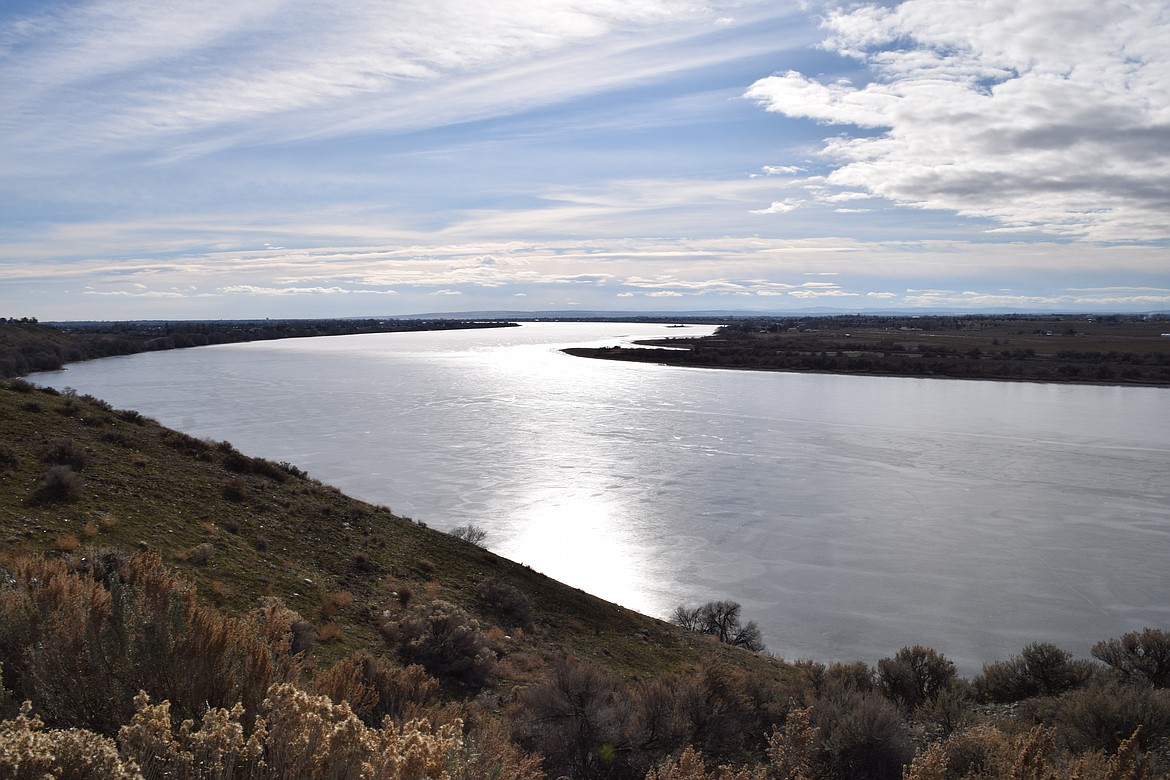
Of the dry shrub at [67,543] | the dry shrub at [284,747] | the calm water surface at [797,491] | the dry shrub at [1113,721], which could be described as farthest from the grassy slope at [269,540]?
the dry shrub at [284,747]

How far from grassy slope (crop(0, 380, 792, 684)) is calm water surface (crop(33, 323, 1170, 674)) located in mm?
2184

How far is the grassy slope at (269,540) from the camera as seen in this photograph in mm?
8484

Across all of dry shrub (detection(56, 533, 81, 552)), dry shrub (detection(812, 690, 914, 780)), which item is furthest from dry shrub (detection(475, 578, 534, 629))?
dry shrub (detection(812, 690, 914, 780))

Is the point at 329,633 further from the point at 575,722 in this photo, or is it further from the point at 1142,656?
the point at 1142,656

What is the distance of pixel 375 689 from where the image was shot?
5207mm

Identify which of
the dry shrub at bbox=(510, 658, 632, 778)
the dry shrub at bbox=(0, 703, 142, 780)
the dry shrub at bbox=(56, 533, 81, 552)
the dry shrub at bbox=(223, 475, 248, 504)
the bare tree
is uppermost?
the dry shrub at bbox=(0, 703, 142, 780)

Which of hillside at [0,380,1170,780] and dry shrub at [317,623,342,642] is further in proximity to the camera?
dry shrub at [317,623,342,642]

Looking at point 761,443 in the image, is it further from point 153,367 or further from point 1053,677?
point 153,367

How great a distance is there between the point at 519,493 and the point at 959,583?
414 inches

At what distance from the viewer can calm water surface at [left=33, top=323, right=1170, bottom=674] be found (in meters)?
12.6

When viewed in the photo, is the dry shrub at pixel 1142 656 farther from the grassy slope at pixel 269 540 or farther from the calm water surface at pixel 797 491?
the grassy slope at pixel 269 540

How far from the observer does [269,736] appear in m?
2.73

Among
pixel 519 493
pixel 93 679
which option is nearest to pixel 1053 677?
pixel 93 679

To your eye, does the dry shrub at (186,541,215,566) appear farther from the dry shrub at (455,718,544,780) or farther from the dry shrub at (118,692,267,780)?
the dry shrub at (118,692,267,780)
